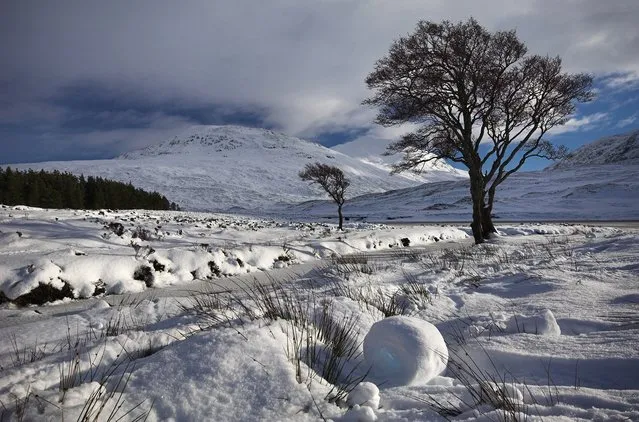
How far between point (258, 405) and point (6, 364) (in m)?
2.40

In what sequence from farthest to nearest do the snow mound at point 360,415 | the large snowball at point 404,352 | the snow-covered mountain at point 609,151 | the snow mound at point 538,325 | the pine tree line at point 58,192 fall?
1. the snow-covered mountain at point 609,151
2. the pine tree line at point 58,192
3. the snow mound at point 538,325
4. the large snowball at point 404,352
5. the snow mound at point 360,415

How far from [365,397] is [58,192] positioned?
54.2 m

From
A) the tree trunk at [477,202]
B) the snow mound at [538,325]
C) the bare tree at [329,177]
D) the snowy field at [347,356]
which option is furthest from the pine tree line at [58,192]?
the snow mound at [538,325]

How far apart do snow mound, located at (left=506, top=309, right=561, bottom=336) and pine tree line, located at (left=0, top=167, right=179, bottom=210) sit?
53207 millimetres

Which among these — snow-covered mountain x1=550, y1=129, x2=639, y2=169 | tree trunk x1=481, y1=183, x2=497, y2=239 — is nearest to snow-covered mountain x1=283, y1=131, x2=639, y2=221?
snow-covered mountain x1=550, y1=129, x2=639, y2=169

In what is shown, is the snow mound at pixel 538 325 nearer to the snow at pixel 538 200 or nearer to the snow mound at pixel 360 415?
the snow mound at pixel 360 415

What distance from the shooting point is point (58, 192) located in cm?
4362

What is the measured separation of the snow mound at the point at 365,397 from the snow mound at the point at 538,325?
74.8 inches

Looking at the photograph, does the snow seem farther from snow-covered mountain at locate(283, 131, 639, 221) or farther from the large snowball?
the large snowball

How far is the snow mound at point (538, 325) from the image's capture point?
290 cm

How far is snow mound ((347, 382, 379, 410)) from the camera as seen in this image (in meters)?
1.82

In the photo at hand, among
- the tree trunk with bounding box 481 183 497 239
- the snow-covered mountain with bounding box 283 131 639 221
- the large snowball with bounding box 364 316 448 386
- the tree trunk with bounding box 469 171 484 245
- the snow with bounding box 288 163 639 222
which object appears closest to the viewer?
the large snowball with bounding box 364 316 448 386

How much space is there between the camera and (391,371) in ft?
7.48

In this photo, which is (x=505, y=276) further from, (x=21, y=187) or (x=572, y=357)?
(x=21, y=187)
